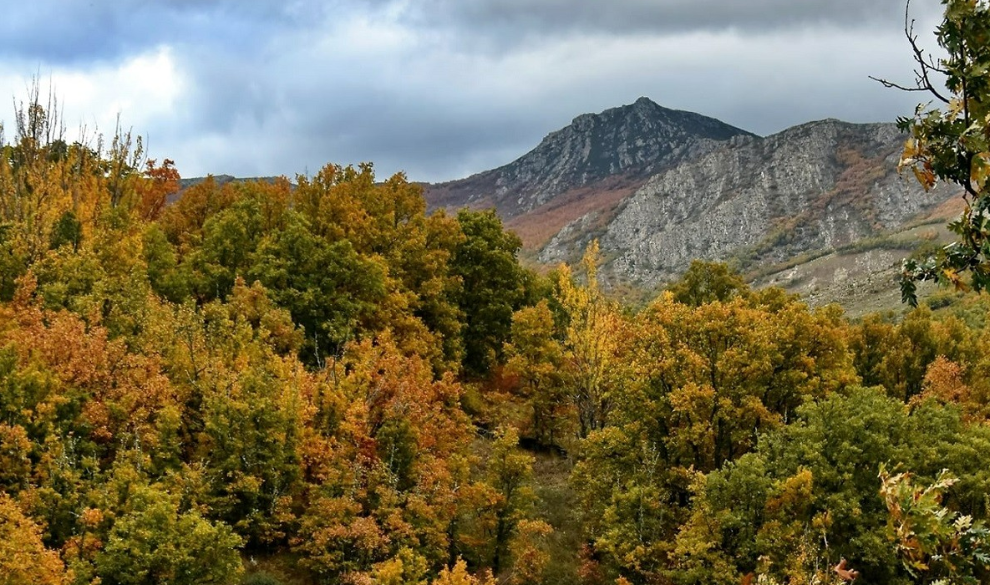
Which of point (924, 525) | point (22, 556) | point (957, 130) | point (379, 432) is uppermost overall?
point (957, 130)

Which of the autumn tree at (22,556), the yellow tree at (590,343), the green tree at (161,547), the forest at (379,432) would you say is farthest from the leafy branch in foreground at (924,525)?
the yellow tree at (590,343)

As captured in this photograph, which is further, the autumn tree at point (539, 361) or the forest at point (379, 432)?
the autumn tree at point (539, 361)

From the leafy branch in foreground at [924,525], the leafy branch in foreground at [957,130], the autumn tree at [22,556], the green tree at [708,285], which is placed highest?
the leafy branch in foreground at [957,130]

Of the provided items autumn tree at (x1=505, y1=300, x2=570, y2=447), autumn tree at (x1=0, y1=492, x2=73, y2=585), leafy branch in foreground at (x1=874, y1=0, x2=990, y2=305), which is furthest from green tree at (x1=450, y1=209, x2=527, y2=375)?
leafy branch in foreground at (x1=874, y1=0, x2=990, y2=305)

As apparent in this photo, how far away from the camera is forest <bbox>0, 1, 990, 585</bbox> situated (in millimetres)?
27406

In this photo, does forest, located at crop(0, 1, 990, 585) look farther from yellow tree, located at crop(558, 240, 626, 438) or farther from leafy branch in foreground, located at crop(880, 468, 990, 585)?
leafy branch in foreground, located at crop(880, 468, 990, 585)

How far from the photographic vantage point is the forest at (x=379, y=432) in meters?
27.4

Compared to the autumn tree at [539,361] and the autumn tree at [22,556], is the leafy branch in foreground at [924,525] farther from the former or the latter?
the autumn tree at [539,361]

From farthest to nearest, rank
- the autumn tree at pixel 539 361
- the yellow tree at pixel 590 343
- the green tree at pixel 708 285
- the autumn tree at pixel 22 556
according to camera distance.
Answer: the green tree at pixel 708 285 → the autumn tree at pixel 539 361 → the yellow tree at pixel 590 343 → the autumn tree at pixel 22 556

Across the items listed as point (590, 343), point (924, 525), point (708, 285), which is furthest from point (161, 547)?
point (708, 285)

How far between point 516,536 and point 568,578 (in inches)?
167

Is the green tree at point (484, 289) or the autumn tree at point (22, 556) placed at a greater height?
the green tree at point (484, 289)

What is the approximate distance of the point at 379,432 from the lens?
35.5 metres

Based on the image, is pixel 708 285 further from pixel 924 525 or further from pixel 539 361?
pixel 924 525
